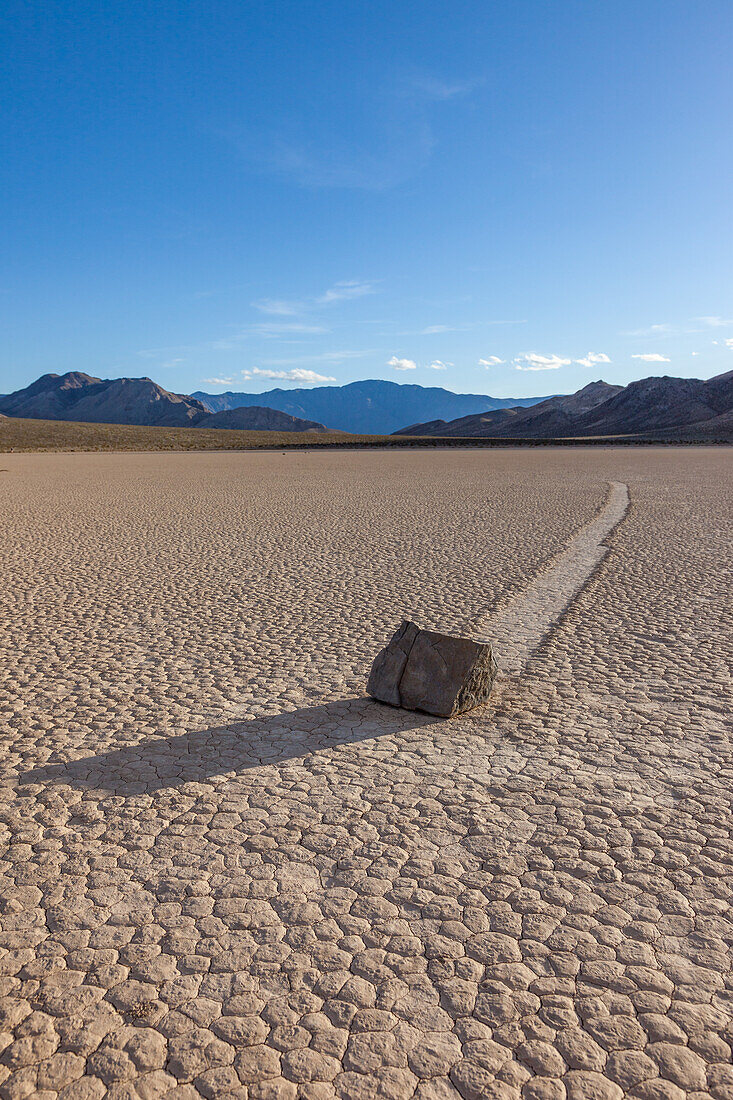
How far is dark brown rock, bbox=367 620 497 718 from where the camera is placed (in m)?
4.73

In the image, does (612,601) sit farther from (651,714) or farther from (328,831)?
(328,831)

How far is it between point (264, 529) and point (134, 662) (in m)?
7.18

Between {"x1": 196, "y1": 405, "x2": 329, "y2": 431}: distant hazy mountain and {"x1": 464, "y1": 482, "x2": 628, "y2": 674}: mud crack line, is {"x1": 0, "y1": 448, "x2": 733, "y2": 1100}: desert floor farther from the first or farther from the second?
{"x1": 196, "y1": 405, "x2": 329, "y2": 431}: distant hazy mountain

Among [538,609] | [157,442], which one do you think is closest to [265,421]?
[157,442]

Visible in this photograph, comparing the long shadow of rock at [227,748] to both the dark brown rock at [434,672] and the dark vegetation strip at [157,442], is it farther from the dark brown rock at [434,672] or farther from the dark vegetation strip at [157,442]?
the dark vegetation strip at [157,442]

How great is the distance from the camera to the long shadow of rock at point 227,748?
3.88 metres

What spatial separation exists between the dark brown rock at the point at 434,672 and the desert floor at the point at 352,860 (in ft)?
0.44

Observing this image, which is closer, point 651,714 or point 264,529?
point 651,714

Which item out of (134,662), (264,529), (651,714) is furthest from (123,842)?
(264,529)

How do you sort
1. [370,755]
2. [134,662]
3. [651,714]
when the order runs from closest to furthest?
[370,755], [651,714], [134,662]

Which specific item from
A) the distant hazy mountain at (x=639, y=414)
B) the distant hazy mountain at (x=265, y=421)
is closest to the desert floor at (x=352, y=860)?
the distant hazy mountain at (x=639, y=414)

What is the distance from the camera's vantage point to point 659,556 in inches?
403

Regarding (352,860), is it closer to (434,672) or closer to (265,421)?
(434,672)

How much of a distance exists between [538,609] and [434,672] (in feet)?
9.71
